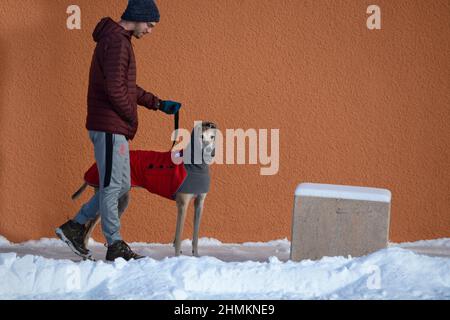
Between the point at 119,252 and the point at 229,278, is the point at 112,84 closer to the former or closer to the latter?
the point at 119,252

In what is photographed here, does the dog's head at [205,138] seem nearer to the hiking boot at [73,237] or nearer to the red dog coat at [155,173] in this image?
the red dog coat at [155,173]

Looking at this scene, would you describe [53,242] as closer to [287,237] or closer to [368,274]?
[287,237]

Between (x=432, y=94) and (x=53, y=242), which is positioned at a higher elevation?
(x=432, y=94)

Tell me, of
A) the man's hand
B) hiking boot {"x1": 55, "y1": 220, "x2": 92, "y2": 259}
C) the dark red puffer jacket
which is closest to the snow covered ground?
hiking boot {"x1": 55, "y1": 220, "x2": 92, "y2": 259}

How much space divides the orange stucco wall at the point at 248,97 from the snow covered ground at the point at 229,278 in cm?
132

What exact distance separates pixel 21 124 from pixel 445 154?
3.30 metres

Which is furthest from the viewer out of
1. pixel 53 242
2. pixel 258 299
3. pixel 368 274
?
pixel 53 242

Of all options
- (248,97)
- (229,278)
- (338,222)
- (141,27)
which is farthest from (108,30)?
(338,222)

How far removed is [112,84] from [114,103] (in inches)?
4.6

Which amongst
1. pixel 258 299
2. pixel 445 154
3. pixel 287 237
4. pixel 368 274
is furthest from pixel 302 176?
pixel 258 299

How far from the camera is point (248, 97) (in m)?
5.91

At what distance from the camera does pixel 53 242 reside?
19.3 ft

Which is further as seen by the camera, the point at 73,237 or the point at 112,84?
the point at 73,237

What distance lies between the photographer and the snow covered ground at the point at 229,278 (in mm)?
4188
